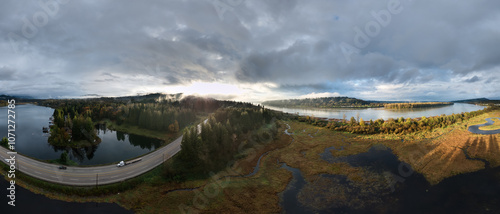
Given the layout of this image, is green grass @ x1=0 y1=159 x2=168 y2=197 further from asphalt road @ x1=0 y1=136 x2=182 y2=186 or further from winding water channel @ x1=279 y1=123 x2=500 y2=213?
winding water channel @ x1=279 y1=123 x2=500 y2=213

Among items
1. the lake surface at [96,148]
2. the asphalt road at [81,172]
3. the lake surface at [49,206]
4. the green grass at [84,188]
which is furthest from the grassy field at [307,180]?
the lake surface at [96,148]

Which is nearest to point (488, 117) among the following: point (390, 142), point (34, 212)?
point (390, 142)

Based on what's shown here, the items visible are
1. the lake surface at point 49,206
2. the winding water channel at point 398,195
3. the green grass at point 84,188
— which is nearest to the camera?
the winding water channel at point 398,195

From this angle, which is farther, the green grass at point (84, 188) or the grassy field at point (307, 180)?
the green grass at point (84, 188)

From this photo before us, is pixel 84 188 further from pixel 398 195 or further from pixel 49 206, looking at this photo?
pixel 398 195

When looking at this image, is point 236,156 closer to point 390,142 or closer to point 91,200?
point 91,200

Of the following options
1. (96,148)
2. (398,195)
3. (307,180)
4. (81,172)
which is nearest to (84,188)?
(81,172)

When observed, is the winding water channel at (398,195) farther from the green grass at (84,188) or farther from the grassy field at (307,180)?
the green grass at (84,188)
